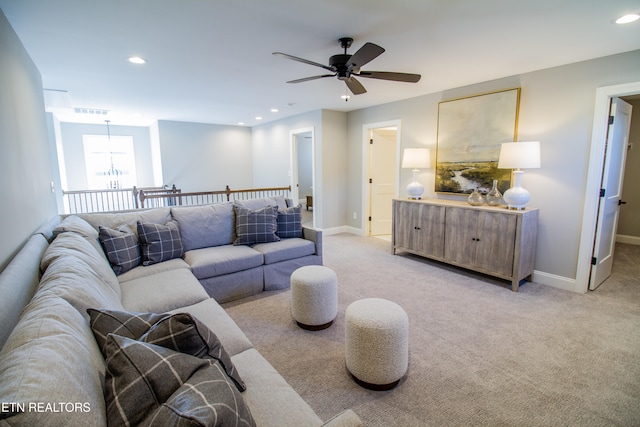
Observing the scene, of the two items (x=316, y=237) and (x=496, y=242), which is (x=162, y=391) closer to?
(x=316, y=237)

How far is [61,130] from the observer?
7.10 metres

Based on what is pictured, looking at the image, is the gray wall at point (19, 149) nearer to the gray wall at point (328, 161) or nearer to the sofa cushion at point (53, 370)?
the sofa cushion at point (53, 370)

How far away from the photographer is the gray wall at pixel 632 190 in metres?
4.94

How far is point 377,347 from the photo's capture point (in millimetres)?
1844

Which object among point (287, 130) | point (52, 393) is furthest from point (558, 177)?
point (287, 130)

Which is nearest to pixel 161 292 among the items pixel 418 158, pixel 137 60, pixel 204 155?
pixel 137 60

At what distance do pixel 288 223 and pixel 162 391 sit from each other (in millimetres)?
2905

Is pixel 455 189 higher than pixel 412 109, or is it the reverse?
pixel 412 109

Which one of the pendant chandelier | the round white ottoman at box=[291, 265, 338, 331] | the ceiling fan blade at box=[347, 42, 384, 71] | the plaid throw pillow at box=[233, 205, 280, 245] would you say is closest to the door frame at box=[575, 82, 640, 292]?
the ceiling fan blade at box=[347, 42, 384, 71]

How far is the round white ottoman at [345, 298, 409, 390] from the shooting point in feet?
6.06

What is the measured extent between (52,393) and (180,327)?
37 centimetres

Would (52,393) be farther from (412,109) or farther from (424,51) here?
(412,109)

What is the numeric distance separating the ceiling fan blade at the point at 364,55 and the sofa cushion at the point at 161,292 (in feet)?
7.12

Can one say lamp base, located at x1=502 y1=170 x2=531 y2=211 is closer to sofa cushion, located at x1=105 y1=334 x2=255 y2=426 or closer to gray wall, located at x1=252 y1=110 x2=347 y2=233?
gray wall, located at x1=252 y1=110 x2=347 y2=233
